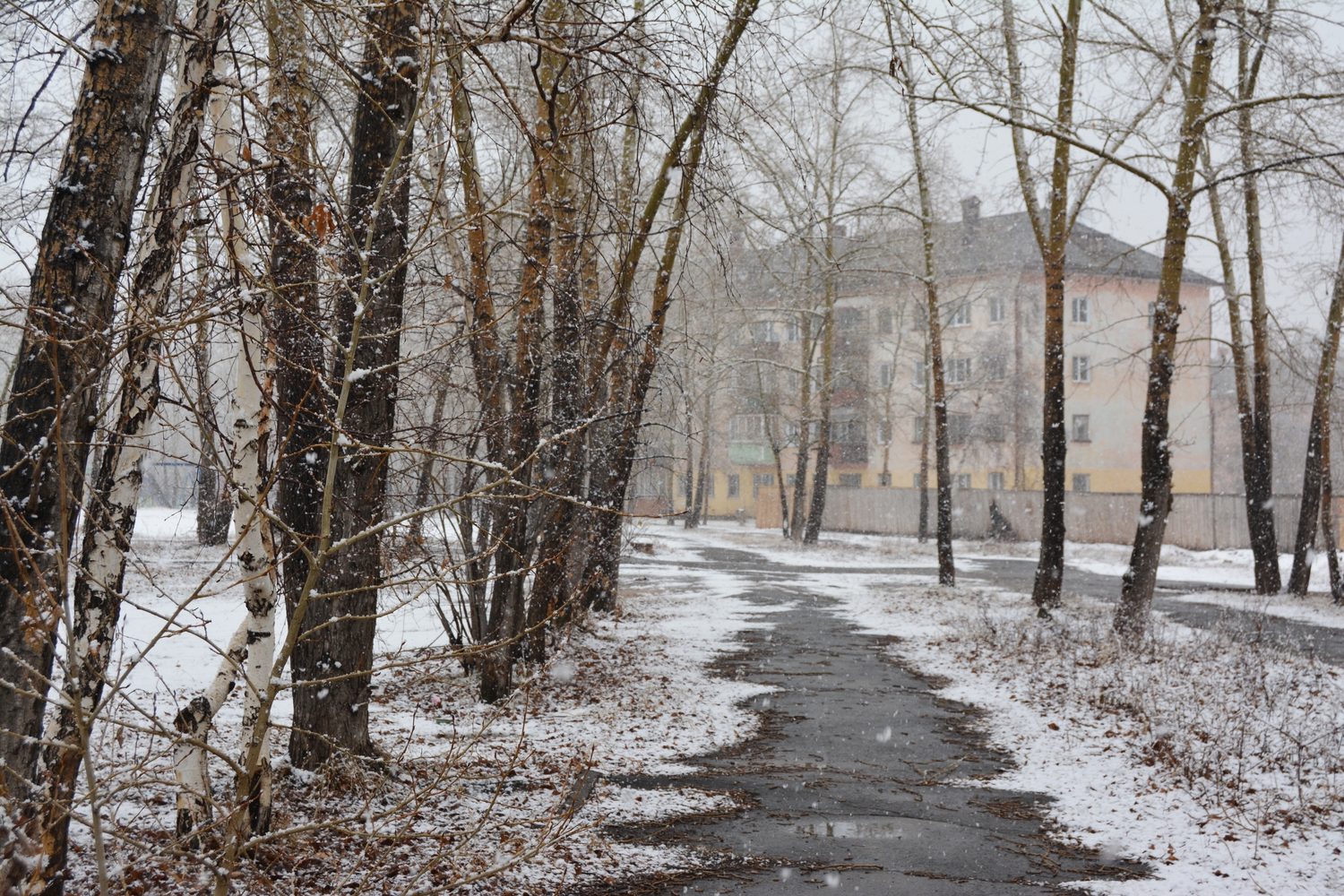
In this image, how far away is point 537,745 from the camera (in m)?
7.48

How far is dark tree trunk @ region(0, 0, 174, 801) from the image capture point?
129 inches

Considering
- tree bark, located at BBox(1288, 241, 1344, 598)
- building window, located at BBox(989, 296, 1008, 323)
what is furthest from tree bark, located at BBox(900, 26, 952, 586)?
building window, located at BBox(989, 296, 1008, 323)

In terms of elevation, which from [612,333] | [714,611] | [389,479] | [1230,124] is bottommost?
[714,611]

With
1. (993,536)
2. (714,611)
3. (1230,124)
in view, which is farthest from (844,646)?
(993,536)

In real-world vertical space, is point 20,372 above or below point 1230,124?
below

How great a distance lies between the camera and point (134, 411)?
159 inches

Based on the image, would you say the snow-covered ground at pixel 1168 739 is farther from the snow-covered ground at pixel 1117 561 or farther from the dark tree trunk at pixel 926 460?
the dark tree trunk at pixel 926 460

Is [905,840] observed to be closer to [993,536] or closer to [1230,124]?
[1230,124]

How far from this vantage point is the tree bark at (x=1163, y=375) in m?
12.3

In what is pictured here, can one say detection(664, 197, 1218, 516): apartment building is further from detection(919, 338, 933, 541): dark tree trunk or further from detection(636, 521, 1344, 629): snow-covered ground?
detection(636, 521, 1344, 629): snow-covered ground

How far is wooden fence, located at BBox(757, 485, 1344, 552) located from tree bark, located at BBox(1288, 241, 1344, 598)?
25.6ft

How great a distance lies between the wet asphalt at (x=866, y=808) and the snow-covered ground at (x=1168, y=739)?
0.32 meters

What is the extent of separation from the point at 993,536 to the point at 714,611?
2400 cm

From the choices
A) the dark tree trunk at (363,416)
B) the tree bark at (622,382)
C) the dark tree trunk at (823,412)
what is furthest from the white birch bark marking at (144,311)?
the dark tree trunk at (823,412)
